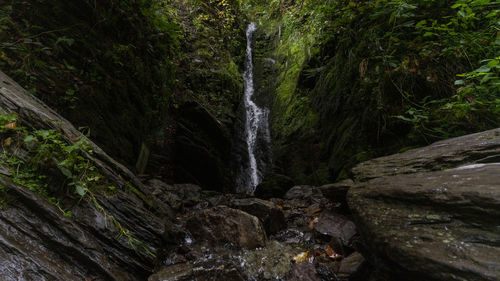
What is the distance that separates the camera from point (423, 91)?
10.4 feet

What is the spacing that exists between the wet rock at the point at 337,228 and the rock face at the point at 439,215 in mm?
869

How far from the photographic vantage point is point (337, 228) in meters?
3.12

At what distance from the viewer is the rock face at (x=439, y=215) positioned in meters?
1.28

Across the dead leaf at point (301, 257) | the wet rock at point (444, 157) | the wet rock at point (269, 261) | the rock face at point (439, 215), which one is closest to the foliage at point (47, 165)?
the wet rock at point (269, 261)

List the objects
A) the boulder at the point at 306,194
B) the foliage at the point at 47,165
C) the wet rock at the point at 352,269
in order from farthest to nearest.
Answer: the boulder at the point at 306,194
the wet rock at the point at 352,269
the foliage at the point at 47,165

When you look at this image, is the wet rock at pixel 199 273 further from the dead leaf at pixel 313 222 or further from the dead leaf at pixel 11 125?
the dead leaf at pixel 11 125

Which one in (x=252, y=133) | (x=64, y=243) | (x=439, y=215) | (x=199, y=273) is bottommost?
(x=199, y=273)

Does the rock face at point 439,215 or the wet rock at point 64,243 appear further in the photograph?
the wet rock at point 64,243

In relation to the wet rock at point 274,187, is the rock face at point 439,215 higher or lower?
higher

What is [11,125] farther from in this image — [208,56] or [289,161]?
[208,56]

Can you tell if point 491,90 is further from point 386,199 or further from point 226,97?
point 226,97

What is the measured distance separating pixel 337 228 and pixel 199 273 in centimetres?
198

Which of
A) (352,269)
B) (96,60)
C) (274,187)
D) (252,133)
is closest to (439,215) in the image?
(352,269)

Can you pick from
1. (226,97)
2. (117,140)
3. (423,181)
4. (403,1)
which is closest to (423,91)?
(403,1)
